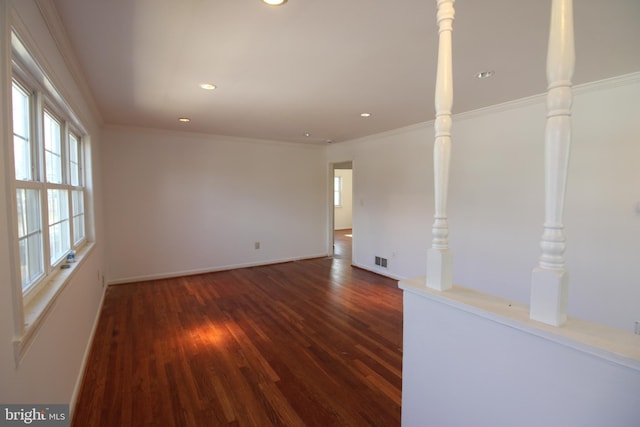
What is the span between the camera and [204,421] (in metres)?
1.88

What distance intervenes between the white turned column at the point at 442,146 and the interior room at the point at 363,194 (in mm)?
12

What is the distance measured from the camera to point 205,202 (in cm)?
518

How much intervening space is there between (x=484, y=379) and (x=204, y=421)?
5.49ft

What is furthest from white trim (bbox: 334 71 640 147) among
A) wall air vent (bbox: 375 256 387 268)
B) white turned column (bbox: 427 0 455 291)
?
white turned column (bbox: 427 0 455 291)

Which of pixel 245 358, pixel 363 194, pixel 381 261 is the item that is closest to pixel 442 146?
pixel 245 358

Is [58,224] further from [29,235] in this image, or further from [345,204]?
[345,204]

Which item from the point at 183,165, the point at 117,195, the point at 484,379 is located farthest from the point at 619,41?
the point at 117,195

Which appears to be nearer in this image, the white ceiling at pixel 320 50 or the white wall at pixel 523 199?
the white ceiling at pixel 320 50

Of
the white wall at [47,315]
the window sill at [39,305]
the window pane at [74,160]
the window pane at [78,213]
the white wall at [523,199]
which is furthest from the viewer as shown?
the window pane at [78,213]

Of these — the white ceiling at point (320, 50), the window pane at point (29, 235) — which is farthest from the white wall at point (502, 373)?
the window pane at point (29, 235)

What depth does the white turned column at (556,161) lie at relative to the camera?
912 mm

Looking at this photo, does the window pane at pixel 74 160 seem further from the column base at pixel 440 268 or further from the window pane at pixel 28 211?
the column base at pixel 440 268

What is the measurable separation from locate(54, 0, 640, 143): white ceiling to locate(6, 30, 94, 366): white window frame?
37 cm

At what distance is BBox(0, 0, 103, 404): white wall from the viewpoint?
1066 millimetres
